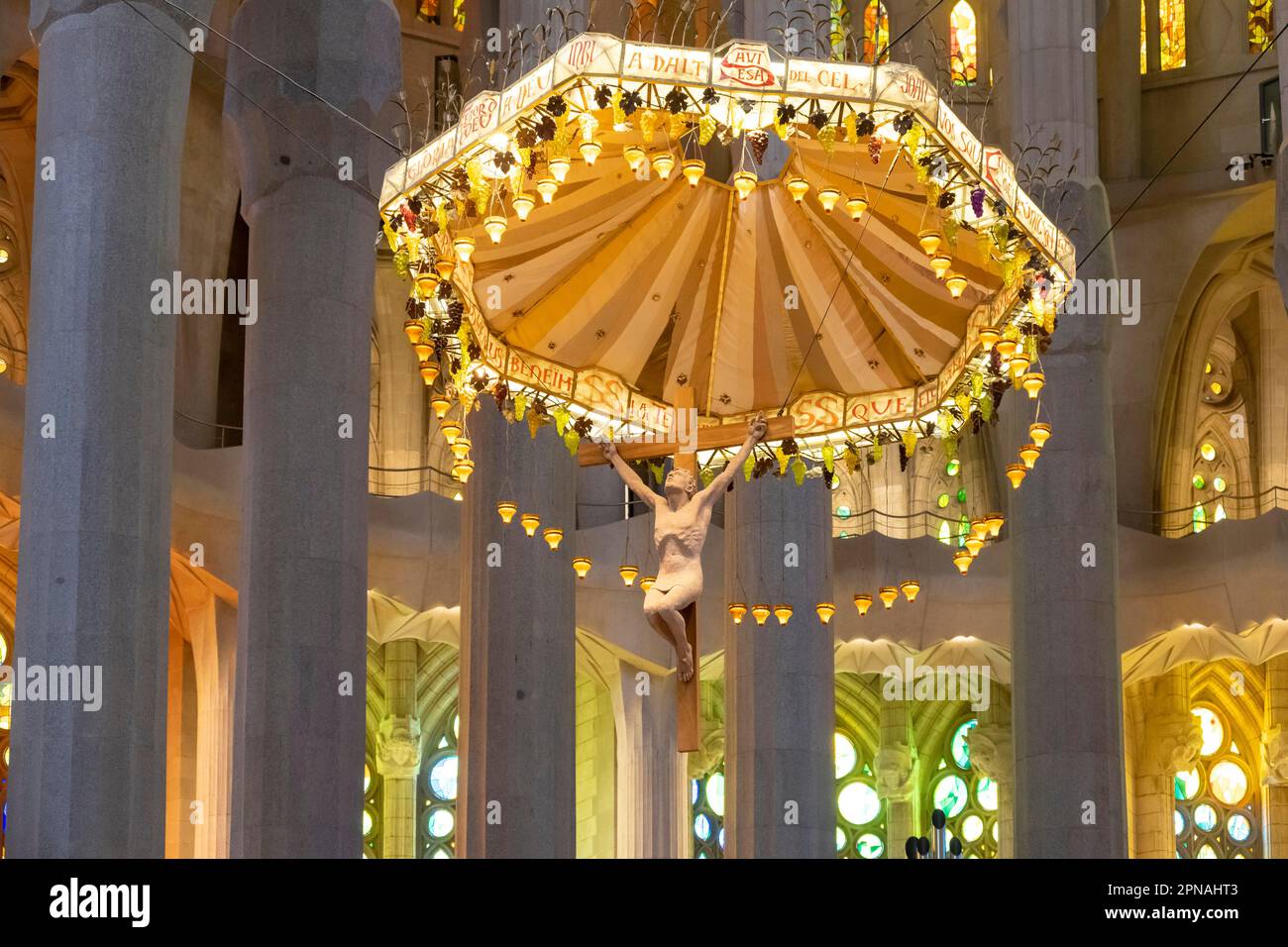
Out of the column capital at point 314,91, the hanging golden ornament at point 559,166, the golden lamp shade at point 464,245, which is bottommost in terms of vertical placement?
the golden lamp shade at point 464,245

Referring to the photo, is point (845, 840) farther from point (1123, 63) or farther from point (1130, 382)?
point (1123, 63)

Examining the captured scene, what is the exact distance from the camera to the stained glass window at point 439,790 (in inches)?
1319

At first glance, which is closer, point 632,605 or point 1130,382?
point 632,605

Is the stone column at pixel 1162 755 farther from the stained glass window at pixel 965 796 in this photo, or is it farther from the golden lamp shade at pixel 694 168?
the golden lamp shade at pixel 694 168

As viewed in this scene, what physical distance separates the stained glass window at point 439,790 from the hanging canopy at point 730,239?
55.5ft

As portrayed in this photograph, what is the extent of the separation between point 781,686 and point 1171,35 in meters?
13.0

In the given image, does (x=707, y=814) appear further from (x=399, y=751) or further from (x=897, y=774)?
(x=399, y=751)

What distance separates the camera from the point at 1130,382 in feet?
106

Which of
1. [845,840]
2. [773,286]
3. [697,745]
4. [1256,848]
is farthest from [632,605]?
[697,745]

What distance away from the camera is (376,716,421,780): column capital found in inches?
1312

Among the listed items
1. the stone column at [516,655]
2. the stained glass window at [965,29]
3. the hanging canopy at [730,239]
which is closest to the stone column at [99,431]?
the hanging canopy at [730,239]
